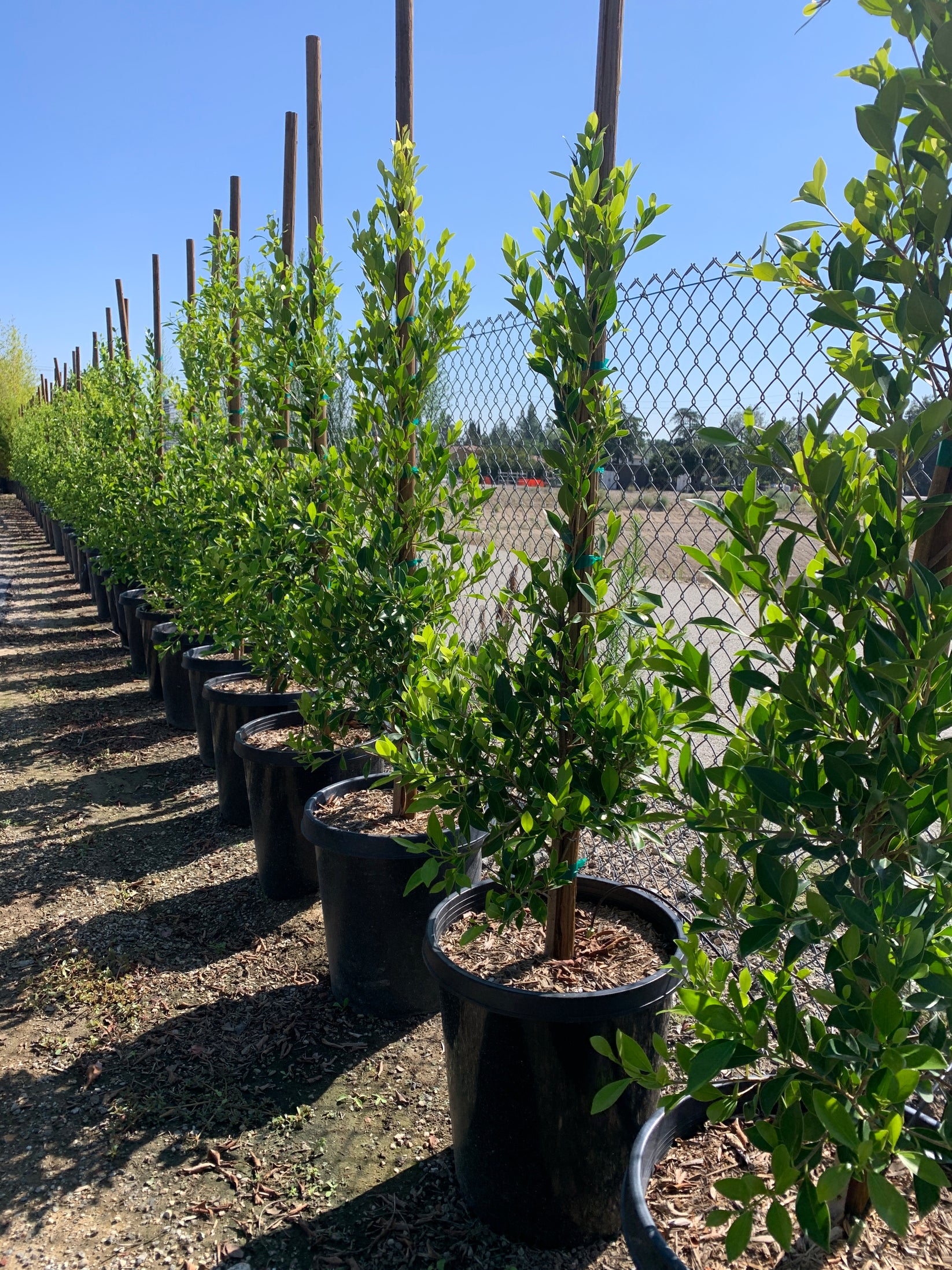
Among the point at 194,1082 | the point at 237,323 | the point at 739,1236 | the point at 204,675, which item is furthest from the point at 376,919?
the point at 237,323

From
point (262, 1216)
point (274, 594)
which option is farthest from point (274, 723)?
point (262, 1216)

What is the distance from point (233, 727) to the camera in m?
4.27

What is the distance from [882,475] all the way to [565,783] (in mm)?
984

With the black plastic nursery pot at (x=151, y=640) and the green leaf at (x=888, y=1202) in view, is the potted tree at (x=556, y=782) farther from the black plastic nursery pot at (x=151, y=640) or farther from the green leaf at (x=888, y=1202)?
the black plastic nursery pot at (x=151, y=640)

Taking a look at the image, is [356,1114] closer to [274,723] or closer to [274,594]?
[274,723]

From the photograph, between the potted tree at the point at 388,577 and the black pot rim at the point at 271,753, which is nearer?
the potted tree at the point at 388,577

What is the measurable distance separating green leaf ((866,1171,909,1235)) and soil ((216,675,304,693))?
3.70 metres

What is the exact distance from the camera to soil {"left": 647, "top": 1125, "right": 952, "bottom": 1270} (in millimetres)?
1405

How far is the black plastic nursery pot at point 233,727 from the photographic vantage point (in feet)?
13.7

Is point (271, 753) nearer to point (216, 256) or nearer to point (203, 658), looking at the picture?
point (203, 658)

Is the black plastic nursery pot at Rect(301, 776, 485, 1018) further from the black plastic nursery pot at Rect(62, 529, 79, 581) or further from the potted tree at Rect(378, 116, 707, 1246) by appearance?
the black plastic nursery pot at Rect(62, 529, 79, 581)

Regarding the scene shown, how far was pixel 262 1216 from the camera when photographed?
2098 millimetres

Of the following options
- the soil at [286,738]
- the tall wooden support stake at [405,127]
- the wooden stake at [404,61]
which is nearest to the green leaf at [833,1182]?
the tall wooden support stake at [405,127]

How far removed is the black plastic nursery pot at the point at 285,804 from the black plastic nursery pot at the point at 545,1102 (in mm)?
1597
